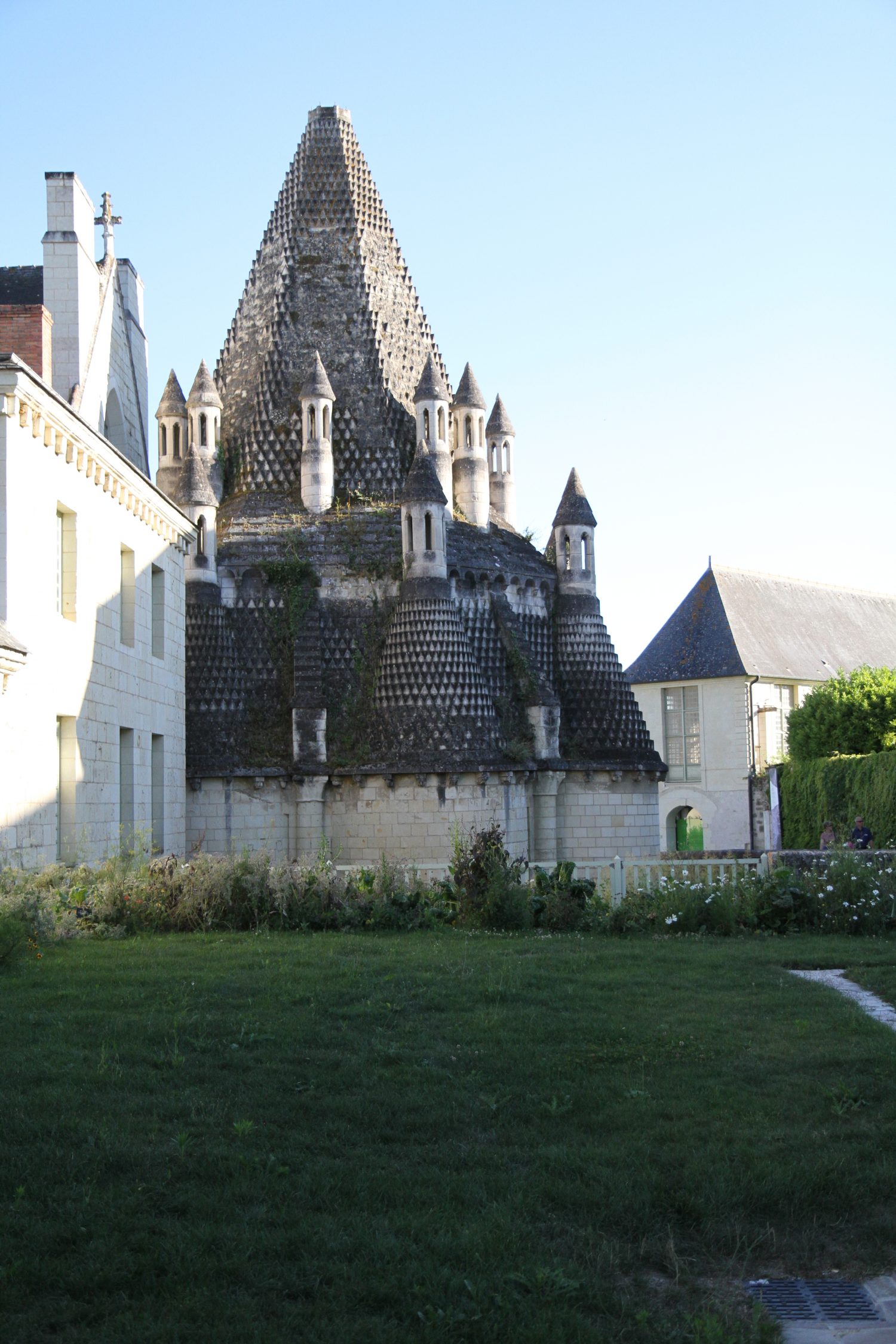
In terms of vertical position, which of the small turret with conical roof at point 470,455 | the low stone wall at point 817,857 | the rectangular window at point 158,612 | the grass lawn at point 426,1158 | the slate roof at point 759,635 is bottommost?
the grass lawn at point 426,1158

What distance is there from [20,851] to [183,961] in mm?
4414

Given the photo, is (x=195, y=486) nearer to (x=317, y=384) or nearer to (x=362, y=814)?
(x=317, y=384)

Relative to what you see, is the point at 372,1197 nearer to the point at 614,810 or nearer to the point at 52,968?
the point at 52,968

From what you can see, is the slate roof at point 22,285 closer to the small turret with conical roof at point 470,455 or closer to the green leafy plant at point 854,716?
the small turret with conical roof at point 470,455

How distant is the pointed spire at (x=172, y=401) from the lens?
26.5 m

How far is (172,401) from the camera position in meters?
26.5

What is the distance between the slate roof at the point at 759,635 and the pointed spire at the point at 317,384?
21613 mm

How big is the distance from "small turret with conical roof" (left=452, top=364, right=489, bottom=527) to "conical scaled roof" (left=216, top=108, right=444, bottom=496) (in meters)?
1.03

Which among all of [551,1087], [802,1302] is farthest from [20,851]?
[802,1302]

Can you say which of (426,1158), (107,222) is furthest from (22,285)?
(426,1158)

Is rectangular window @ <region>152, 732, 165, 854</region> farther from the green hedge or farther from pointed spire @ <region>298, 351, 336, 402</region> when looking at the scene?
the green hedge

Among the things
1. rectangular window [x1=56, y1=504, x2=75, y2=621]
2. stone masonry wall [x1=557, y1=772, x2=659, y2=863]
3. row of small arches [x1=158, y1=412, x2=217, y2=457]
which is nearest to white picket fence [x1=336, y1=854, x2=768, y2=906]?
rectangular window [x1=56, y1=504, x2=75, y2=621]

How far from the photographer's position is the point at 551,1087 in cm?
689

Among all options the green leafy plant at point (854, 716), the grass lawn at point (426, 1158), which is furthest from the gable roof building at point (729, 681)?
the grass lawn at point (426, 1158)
